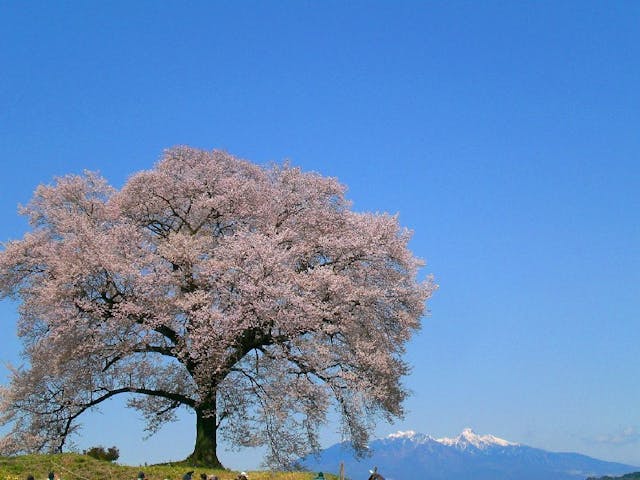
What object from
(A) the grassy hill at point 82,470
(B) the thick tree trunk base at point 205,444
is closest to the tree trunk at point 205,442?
(B) the thick tree trunk base at point 205,444

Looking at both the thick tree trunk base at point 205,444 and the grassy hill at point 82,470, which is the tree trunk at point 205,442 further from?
the grassy hill at point 82,470

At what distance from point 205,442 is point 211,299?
7309 millimetres

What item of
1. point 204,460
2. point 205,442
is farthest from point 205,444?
point 204,460

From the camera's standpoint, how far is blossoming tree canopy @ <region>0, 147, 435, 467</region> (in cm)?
3625

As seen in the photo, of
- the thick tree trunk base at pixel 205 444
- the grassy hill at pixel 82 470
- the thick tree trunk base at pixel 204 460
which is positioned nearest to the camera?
the grassy hill at pixel 82 470

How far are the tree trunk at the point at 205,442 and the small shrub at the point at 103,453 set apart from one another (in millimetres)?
3460

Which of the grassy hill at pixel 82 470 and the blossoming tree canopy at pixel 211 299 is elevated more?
the blossoming tree canopy at pixel 211 299

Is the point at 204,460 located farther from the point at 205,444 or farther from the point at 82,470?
the point at 82,470

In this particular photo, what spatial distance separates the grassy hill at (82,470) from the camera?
102 ft

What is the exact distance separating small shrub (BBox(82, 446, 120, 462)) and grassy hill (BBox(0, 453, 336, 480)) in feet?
6.53

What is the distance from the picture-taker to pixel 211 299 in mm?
36688

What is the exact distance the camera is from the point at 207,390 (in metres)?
37.1

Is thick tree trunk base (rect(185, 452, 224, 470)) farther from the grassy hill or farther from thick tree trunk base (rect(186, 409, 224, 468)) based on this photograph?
the grassy hill

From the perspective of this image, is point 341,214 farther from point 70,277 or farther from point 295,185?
point 70,277
